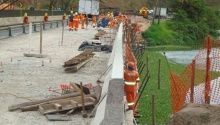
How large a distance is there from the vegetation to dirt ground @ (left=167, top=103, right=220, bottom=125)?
47.8m

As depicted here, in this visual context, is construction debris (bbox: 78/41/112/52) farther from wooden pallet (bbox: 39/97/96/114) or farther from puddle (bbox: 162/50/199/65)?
wooden pallet (bbox: 39/97/96/114)

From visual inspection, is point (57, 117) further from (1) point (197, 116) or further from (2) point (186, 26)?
(2) point (186, 26)

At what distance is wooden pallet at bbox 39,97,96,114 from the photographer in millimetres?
11000

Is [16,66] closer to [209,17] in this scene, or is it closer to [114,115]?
[114,115]

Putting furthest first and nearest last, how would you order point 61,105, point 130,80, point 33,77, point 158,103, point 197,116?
point 158,103, point 33,77, point 61,105, point 130,80, point 197,116

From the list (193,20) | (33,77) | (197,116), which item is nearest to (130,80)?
(197,116)

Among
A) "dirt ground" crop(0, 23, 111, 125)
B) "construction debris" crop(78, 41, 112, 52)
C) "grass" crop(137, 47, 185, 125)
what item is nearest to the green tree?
"construction debris" crop(78, 41, 112, 52)

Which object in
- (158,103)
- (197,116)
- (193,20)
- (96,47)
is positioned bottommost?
(193,20)

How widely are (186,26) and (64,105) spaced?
65908mm

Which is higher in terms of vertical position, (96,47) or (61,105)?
(61,105)

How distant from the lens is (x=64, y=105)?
37.3 ft

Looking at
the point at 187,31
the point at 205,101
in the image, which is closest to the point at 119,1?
the point at 187,31

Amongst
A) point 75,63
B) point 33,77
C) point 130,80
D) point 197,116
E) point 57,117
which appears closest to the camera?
point 197,116

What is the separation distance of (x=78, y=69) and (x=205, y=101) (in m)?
8.08
